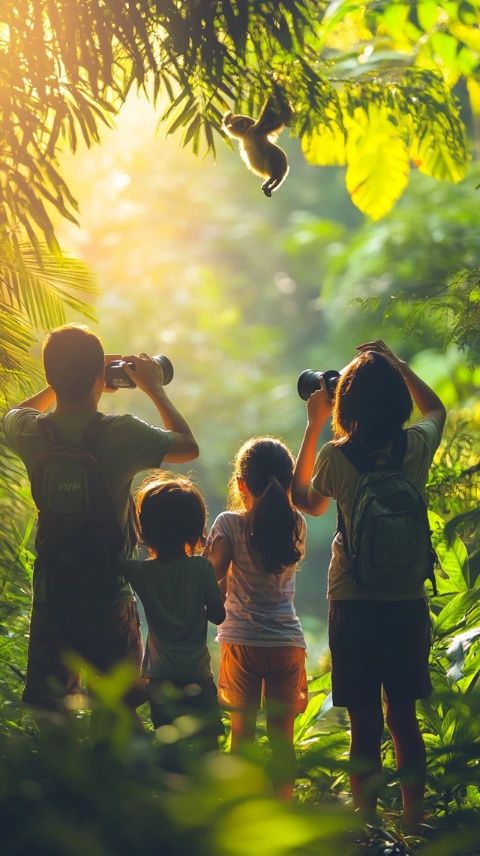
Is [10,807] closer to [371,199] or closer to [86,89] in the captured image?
[86,89]

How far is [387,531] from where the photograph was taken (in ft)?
9.23

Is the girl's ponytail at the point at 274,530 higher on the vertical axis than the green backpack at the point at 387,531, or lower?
higher

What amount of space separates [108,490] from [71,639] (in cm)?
42

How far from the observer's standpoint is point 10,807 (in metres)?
1.53

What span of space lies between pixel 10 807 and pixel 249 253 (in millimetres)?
33819

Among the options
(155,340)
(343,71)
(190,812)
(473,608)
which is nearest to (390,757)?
(473,608)

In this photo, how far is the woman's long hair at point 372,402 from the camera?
2912 mm

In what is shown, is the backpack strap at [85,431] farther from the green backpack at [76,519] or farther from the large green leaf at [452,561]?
the large green leaf at [452,561]

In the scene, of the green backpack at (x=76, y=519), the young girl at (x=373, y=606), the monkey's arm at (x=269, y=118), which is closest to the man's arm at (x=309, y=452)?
the young girl at (x=373, y=606)

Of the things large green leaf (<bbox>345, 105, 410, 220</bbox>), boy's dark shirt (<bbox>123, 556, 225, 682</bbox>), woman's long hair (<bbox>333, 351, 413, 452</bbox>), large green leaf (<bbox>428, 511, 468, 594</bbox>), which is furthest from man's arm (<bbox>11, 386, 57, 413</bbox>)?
large green leaf (<bbox>345, 105, 410, 220</bbox>)

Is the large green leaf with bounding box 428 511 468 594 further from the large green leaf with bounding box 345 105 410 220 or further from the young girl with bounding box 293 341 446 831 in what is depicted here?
the large green leaf with bounding box 345 105 410 220

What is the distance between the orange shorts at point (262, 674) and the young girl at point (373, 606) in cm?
39

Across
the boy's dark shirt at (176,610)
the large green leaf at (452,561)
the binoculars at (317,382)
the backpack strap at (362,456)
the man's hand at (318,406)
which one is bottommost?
the boy's dark shirt at (176,610)

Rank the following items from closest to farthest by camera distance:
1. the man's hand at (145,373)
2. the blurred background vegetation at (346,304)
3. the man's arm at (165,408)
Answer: the blurred background vegetation at (346,304) < the man's arm at (165,408) < the man's hand at (145,373)
